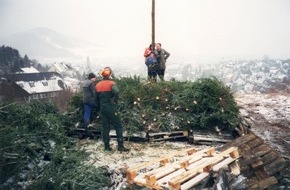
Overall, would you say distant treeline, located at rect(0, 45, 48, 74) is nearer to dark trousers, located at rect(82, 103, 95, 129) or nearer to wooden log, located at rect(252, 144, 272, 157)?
dark trousers, located at rect(82, 103, 95, 129)

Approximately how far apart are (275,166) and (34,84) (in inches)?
2022

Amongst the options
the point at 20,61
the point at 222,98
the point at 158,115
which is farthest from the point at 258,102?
the point at 20,61

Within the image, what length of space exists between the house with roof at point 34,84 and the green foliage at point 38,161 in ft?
139

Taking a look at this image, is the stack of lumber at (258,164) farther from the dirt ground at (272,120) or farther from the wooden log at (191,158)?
the dirt ground at (272,120)

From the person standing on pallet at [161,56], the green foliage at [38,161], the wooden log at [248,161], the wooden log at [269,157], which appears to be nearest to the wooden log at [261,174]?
the wooden log at [248,161]

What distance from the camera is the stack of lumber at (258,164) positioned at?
5992 millimetres

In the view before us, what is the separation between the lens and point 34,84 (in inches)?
2096

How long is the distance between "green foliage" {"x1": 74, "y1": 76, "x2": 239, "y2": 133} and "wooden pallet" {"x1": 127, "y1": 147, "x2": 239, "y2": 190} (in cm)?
242

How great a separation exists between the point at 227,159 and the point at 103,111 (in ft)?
10.7

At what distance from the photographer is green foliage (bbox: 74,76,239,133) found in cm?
864

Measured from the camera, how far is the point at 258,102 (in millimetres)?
13750

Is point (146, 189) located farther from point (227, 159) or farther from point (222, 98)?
point (222, 98)

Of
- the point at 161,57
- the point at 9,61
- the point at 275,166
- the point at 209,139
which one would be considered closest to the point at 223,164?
the point at 275,166

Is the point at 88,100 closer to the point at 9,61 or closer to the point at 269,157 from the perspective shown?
the point at 269,157
